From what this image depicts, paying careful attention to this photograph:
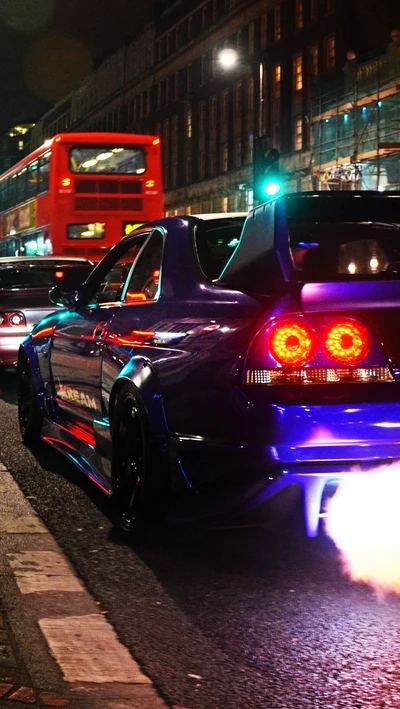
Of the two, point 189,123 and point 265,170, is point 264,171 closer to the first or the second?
point 265,170

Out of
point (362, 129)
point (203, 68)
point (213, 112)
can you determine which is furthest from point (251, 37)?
point (362, 129)

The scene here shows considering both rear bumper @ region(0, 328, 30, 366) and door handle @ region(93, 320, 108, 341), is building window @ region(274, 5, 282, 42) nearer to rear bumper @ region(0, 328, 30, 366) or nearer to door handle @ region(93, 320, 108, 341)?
rear bumper @ region(0, 328, 30, 366)

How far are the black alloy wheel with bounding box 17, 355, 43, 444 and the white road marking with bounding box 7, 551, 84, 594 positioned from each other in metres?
3.10

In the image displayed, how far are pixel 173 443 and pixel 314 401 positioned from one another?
71cm

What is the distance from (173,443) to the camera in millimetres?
4922

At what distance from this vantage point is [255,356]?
4598mm

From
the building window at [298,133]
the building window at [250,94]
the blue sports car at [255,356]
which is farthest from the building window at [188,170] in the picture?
the blue sports car at [255,356]

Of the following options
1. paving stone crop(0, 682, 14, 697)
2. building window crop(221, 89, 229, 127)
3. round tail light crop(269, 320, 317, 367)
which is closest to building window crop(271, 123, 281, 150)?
building window crop(221, 89, 229, 127)

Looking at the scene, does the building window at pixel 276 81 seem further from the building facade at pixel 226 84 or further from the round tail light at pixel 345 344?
the round tail light at pixel 345 344

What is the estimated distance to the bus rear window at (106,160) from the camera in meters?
23.3

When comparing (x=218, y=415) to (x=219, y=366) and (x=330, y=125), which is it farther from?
(x=330, y=125)

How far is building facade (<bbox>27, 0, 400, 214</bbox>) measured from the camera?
51625 millimetres

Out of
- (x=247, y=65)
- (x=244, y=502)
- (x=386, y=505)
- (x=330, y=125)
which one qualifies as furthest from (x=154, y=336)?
(x=247, y=65)

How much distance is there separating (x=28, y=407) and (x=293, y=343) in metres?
4.23
